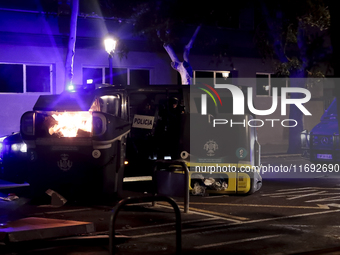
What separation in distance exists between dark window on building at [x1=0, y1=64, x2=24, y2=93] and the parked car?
40.7 ft

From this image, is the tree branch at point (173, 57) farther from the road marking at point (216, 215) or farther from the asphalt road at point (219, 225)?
the road marking at point (216, 215)

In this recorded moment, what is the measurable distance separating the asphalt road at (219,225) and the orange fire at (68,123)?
4.76 ft

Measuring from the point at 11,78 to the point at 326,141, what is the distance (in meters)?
13.2

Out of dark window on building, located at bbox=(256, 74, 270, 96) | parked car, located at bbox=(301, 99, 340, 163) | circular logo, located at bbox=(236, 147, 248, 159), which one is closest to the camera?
circular logo, located at bbox=(236, 147, 248, 159)

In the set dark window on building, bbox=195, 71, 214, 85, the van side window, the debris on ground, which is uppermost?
dark window on building, bbox=195, 71, 214, 85

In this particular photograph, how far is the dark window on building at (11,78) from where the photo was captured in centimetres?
2108

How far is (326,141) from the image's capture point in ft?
48.9

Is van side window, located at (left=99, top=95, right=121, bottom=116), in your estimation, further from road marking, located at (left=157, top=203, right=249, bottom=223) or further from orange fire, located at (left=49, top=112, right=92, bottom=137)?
road marking, located at (left=157, top=203, right=249, bottom=223)

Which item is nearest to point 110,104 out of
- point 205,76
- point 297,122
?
point 297,122

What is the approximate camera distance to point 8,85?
69.6ft

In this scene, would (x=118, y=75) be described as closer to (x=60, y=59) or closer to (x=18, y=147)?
(x=60, y=59)

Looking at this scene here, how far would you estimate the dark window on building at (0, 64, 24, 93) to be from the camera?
2108 cm

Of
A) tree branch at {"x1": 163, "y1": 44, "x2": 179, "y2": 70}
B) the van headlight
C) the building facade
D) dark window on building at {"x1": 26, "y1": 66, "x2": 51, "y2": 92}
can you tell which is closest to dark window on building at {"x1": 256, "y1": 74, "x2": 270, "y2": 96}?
the building facade

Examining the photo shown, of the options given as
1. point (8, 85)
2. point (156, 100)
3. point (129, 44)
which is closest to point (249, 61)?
point (129, 44)
